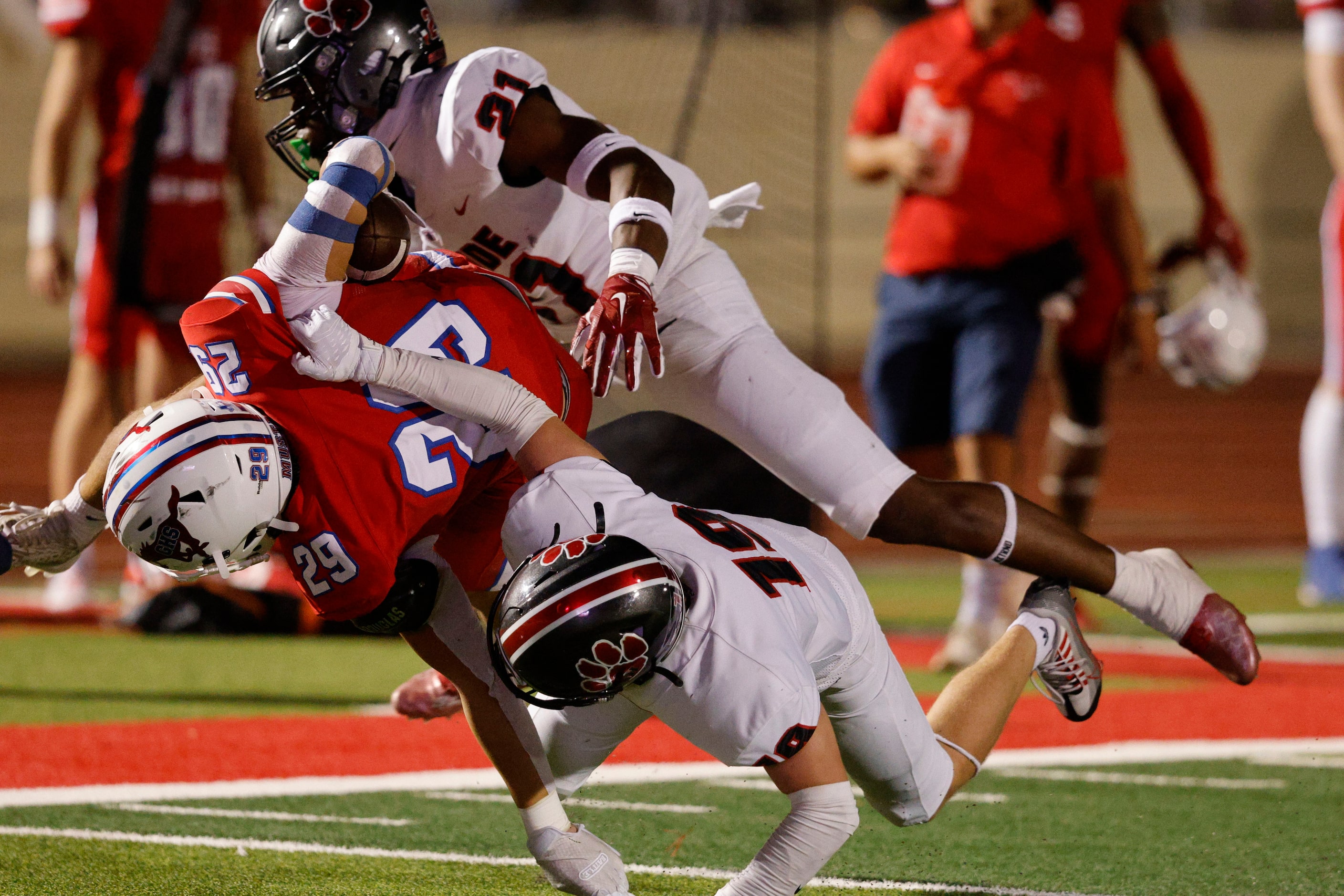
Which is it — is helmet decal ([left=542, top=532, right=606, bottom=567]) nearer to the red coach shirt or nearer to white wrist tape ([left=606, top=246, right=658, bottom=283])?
white wrist tape ([left=606, top=246, right=658, bottom=283])

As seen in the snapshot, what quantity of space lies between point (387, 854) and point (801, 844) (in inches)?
37.2

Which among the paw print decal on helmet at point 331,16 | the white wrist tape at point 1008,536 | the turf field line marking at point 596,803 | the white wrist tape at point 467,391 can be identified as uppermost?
the paw print decal on helmet at point 331,16

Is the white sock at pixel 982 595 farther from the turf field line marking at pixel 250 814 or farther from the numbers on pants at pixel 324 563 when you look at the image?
the numbers on pants at pixel 324 563

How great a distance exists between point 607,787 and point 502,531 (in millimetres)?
1308

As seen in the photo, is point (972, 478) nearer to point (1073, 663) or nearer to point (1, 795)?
point (1073, 663)

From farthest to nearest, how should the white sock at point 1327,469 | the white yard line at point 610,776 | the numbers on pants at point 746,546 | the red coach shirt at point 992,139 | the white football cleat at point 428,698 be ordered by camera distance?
1. the white sock at point 1327,469
2. the red coach shirt at point 992,139
3. the white yard line at point 610,776
4. the white football cleat at point 428,698
5. the numbers on pants at point 746,546

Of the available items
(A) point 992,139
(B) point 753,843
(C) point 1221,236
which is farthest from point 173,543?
(C) point 1221,236

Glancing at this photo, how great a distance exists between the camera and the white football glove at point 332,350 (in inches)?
114

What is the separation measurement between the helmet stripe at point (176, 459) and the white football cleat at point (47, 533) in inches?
19.2

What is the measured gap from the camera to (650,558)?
8.87ft

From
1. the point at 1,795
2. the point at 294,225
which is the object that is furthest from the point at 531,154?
the point at 1,795

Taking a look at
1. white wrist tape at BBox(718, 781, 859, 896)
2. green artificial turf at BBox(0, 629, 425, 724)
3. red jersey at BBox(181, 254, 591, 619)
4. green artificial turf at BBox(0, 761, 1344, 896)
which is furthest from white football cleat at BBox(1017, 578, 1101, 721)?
green artificial turf at BBox(0, 629, 425, 724)

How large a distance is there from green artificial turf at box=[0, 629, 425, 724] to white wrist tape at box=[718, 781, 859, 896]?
8.16 feet

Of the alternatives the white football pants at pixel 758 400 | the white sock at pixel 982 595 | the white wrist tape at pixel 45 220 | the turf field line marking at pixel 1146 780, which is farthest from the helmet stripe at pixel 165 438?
the white wrist tape at pixel 45 220
